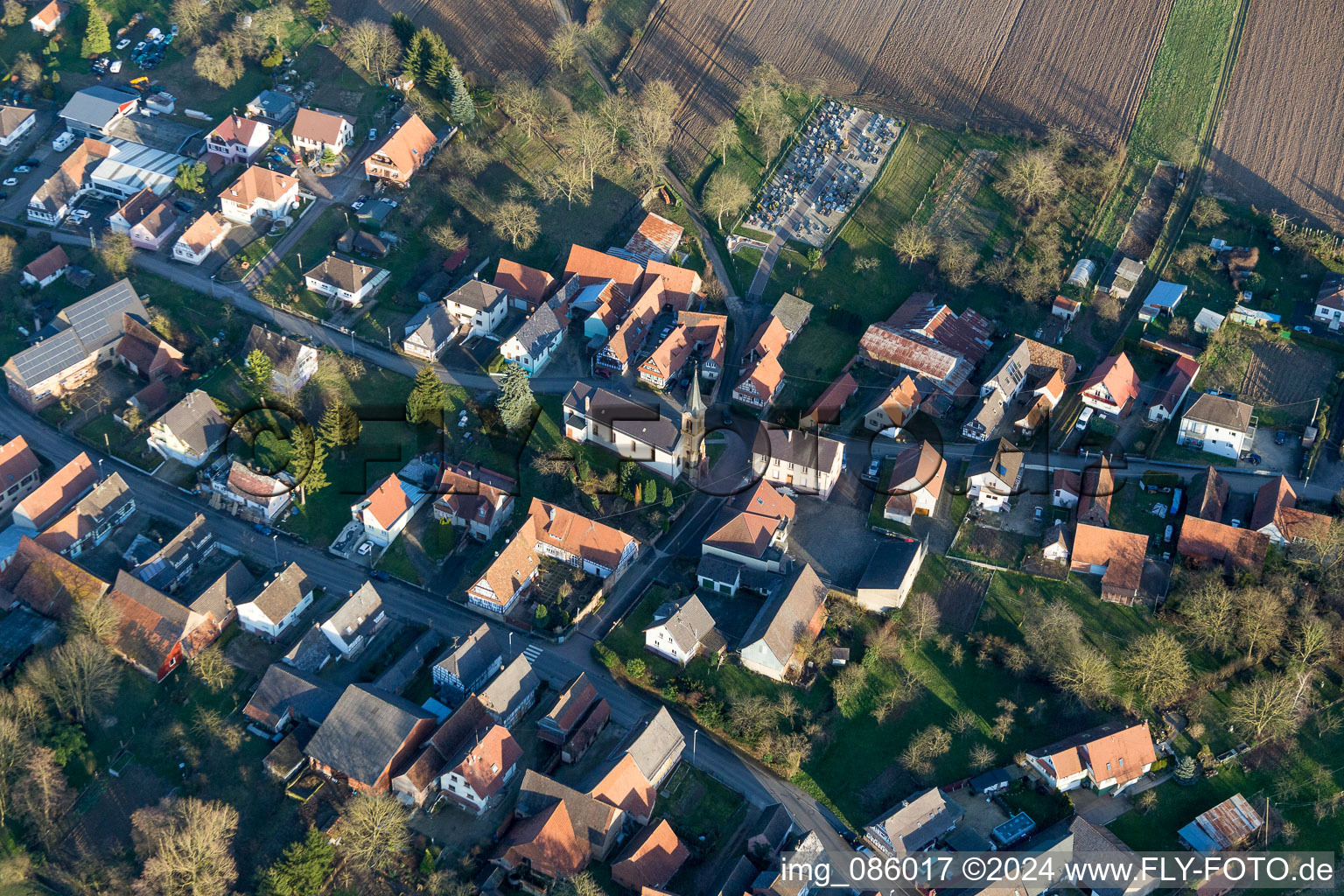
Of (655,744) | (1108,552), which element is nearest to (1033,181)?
(1108,552)

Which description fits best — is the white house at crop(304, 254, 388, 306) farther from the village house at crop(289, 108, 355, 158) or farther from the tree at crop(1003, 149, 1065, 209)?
the tree at crop(1003, 149, 1065, 209)

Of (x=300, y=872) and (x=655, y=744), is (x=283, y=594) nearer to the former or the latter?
(x=300, y=872)

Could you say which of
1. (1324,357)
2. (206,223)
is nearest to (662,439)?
(206,223)

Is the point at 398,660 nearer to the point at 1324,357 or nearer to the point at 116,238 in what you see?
the point at 116,238

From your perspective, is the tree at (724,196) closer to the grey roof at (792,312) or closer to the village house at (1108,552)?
the grey roof at (792,312)

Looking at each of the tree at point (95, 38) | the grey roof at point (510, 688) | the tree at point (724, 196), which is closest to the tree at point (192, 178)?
the tree at point (95, 38)

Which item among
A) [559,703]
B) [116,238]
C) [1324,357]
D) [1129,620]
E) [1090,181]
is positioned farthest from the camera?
[1090,181]
